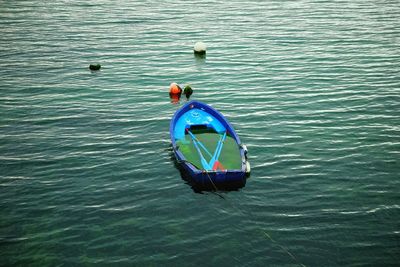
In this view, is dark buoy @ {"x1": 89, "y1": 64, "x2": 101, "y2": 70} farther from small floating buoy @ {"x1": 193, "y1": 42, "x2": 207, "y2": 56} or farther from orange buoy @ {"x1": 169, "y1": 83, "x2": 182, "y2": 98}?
small floating buoy @ {"x1": 193, "y1": 42, "x2": 207, "y2": 56}

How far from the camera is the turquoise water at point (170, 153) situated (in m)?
12.1

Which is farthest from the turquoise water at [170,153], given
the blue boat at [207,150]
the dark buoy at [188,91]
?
the blue boat at [207,150]

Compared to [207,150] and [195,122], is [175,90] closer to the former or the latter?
[195,122]

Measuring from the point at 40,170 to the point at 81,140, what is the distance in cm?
277

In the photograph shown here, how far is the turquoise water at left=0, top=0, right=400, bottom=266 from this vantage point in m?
12.1

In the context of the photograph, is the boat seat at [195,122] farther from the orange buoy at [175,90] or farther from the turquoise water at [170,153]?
the orange buoy at [175,90]

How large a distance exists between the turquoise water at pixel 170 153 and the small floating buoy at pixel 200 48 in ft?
1.96

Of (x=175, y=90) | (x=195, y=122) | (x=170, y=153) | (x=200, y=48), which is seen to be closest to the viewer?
(x=170, y=153)

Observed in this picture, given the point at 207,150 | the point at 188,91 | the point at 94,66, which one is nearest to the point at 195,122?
the point at 207,150

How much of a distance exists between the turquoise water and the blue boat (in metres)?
0.57

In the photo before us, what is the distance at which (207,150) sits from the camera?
16.3 meters

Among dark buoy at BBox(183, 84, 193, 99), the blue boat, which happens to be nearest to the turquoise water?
dark buoy at BBox(183, 84, 193, 99)

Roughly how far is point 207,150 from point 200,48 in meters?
15.0

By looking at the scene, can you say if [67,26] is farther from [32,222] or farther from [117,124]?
[32,222]
